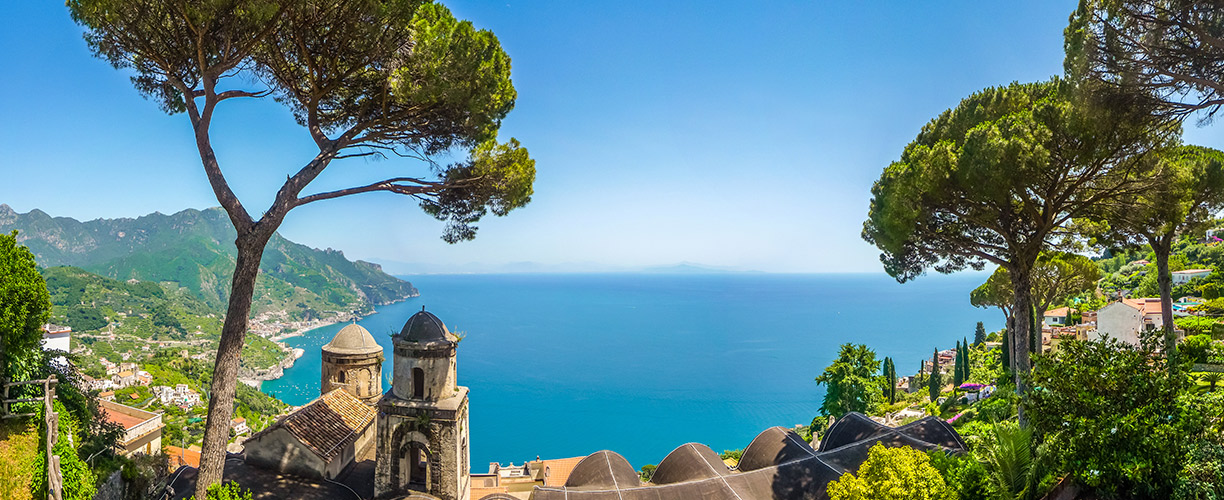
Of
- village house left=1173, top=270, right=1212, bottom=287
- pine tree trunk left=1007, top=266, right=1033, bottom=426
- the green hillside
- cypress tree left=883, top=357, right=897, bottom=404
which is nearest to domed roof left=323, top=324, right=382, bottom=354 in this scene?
pine tree trunk left=1007, top=266, right=1033, bottom=426

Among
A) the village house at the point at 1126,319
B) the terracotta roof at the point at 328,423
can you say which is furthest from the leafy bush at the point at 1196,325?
the terracotta roof at the point at 328,423

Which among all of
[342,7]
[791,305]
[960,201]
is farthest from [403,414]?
A: [791,305]

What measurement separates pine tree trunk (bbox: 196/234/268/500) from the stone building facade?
10603 millimetres

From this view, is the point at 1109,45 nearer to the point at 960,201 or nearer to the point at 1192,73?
the point at 1192,73

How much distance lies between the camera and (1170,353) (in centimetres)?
834

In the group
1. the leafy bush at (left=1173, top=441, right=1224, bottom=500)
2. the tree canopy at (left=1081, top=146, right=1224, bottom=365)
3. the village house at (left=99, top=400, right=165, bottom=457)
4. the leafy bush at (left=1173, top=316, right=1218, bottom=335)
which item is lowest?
the village house at (left=99, top=400, right=165, bottom=457)

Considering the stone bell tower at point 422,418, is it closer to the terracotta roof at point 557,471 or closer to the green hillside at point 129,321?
the terracotta roof at point 557,471

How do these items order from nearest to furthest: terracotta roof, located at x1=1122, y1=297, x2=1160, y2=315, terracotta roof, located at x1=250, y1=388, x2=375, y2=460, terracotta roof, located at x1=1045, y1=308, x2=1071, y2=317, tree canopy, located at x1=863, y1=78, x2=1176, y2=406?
tree canopy, located at x1=863, y1=78, x2=1176, y2=406 → terracotta roof, located at x1=250, y1=388, x2=375, y2=460 → terracotta roof, located at x1=1122, y1=297, x2=1160, y2=315 → terracotta roof, located at x1=1045, y1=308, x2=1071, y2=317

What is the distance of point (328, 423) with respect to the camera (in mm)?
15281

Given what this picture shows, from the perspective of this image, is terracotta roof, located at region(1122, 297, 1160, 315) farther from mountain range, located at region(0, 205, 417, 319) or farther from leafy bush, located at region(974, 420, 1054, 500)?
mountain range, located at region(0, 205, 417, 319)

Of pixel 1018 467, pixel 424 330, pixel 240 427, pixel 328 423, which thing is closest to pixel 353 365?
pixel 328 423

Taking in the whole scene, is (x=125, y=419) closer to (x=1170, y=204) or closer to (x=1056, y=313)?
(x=1170, y=204)

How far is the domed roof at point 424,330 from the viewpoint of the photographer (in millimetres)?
13092

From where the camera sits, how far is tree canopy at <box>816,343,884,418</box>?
23109mm
